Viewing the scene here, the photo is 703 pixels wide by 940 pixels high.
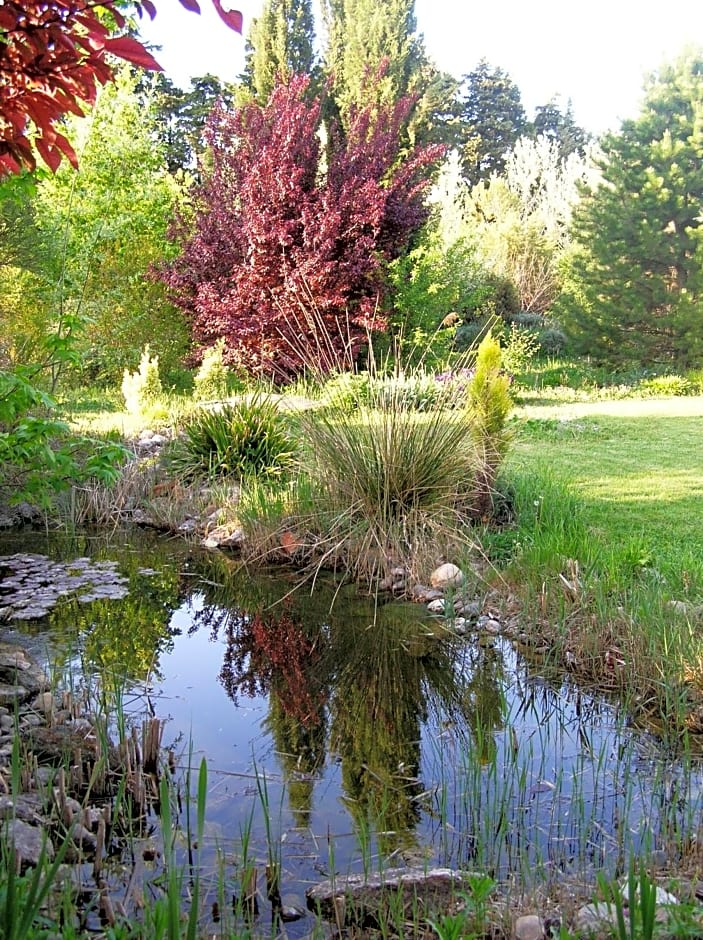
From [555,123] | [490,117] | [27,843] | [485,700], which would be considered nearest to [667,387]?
[485,700]

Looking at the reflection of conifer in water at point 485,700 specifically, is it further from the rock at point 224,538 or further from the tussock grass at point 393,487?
the rock at point 224,538

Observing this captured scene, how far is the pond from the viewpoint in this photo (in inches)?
82.8

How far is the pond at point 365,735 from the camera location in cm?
210

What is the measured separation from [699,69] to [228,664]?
51.0ft

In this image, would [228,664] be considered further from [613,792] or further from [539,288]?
[539,288]

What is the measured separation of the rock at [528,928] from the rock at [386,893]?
0.14 metres

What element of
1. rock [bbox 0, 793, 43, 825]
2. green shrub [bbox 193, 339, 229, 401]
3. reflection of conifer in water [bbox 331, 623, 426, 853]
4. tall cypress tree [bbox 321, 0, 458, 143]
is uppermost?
tall cypress tree [bbox 321, 0, 458, 143]

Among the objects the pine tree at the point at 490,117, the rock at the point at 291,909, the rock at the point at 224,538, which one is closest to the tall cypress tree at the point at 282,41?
the pine tree at the point at 490,117

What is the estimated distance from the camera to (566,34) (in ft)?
86.9

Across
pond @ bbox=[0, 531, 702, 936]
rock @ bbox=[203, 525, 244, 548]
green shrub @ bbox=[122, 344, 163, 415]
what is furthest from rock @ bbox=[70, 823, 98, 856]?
green shrub @ bbox=[122, 344, 163, 415]

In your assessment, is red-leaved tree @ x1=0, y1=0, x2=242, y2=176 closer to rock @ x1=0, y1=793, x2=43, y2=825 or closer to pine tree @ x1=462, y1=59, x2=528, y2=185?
rock @ x1=0, y1=793, x2=43, y2=825

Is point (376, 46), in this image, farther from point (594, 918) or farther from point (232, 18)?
point (594, 918)

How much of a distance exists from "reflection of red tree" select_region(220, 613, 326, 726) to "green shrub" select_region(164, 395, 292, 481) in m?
2.31

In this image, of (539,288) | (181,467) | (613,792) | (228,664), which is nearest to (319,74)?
(539,288)
